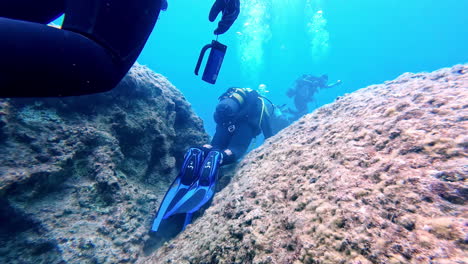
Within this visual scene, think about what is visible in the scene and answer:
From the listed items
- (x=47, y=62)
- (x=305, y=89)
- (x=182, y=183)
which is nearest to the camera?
(x=47, y=62)

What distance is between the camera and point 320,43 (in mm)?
81562

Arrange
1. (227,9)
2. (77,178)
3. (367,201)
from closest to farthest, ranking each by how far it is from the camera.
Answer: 1. (367,201)
2. (227,9)
3. (77,178)

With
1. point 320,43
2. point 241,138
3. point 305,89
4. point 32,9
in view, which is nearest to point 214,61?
point 32,9

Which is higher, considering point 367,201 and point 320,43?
point 320,43

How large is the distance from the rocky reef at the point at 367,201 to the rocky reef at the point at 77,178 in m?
0.83

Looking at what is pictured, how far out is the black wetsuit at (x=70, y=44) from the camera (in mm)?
868

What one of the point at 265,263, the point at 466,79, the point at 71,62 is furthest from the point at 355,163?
the point at 71,62

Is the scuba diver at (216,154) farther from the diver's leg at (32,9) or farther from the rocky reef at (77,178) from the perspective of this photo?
the diver's leg at (32,9)

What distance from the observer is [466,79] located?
197 centimetres

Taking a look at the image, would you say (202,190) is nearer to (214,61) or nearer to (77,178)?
(77,178)

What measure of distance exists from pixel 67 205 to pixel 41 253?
427 millimetres

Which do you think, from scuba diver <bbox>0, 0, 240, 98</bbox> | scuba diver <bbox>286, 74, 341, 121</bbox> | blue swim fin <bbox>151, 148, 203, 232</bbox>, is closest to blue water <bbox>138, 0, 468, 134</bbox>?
scuba diver <bbox>286, 74, 341, 121</bbox>

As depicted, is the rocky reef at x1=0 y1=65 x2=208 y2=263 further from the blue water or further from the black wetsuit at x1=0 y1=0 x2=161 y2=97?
the blue water

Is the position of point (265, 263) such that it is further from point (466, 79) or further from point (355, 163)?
point (466, 79)
